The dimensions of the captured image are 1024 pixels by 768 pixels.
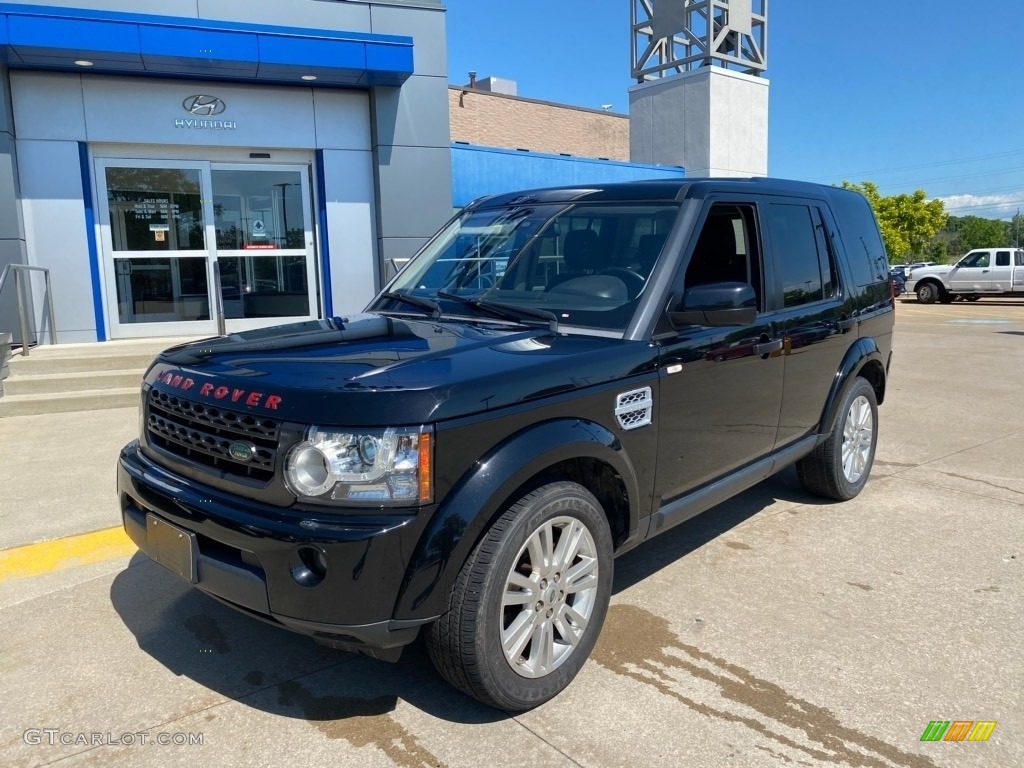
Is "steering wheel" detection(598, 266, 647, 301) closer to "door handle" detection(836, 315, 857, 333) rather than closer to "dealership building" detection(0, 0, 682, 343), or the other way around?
"door handle" detection(836, 315, 857, 333)

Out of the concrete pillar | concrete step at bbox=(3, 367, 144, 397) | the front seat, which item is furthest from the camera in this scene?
the concrete pillar

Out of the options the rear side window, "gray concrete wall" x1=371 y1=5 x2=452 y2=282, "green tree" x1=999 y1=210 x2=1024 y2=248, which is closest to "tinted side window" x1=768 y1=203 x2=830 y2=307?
the rear side window

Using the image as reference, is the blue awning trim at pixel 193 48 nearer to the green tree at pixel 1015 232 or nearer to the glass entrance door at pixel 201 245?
the glass entrance door at pixel 201 245

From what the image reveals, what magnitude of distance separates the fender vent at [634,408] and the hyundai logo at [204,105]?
32.3 ft

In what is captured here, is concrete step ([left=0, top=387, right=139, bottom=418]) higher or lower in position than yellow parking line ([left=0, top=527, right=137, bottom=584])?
higher

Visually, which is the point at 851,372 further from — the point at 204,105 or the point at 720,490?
the point at 204,105

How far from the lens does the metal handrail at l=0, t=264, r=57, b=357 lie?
9.38 metres

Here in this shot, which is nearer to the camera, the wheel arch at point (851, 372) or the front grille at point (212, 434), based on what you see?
the front grille at point (212, 434)

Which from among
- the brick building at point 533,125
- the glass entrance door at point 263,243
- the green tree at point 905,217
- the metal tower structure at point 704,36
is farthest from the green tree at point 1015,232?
the glass entrance door at point 263,243

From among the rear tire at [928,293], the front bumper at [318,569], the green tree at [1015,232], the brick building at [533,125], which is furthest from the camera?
the green tree at [1015,232]

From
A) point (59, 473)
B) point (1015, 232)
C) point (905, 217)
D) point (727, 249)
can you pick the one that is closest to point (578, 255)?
point (727, 249)

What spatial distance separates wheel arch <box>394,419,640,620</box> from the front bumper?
1.8 inches

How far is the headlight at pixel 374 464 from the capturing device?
97.2 inches

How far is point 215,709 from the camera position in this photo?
116 inches
